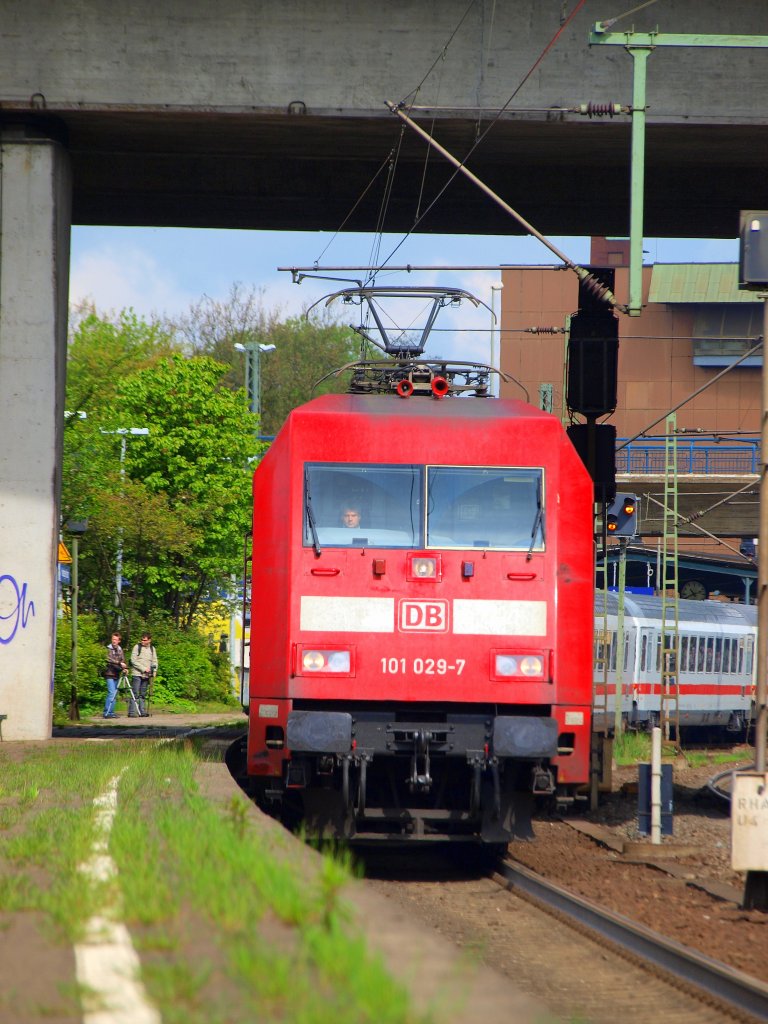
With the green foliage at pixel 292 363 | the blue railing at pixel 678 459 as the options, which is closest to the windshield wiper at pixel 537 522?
the blue railing at pixel 678 459

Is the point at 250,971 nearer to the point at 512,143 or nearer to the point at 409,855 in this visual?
the point at 409,855

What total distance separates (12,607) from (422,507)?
9.42m

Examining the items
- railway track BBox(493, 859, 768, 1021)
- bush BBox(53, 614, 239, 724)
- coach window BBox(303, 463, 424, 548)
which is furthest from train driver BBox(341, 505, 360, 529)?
bush BBox(53, 614, 239, 724)

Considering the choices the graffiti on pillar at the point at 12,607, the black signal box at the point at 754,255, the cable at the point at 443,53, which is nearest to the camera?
the black signal box at the point at 754,255

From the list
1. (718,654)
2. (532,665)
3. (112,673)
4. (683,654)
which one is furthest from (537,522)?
(718,654)

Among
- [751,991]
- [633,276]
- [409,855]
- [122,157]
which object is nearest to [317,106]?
[122,157]

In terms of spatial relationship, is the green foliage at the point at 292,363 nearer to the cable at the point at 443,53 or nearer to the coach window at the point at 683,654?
the coach window at the point at 683,654

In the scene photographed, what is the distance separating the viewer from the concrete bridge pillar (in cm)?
1872

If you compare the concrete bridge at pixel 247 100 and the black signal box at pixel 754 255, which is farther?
the concrete bridge at pixel 247 100

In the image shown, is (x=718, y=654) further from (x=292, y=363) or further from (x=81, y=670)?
(x=292, y=363)

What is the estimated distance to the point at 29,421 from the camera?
18.9 meters

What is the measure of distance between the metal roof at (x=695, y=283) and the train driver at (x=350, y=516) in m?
62.2

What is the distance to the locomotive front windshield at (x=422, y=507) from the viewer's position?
35.3ft

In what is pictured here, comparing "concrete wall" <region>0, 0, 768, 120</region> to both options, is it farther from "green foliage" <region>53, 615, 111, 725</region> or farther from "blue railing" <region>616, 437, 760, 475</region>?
"blue railing" <region>616, 437, 760, 475</region>
